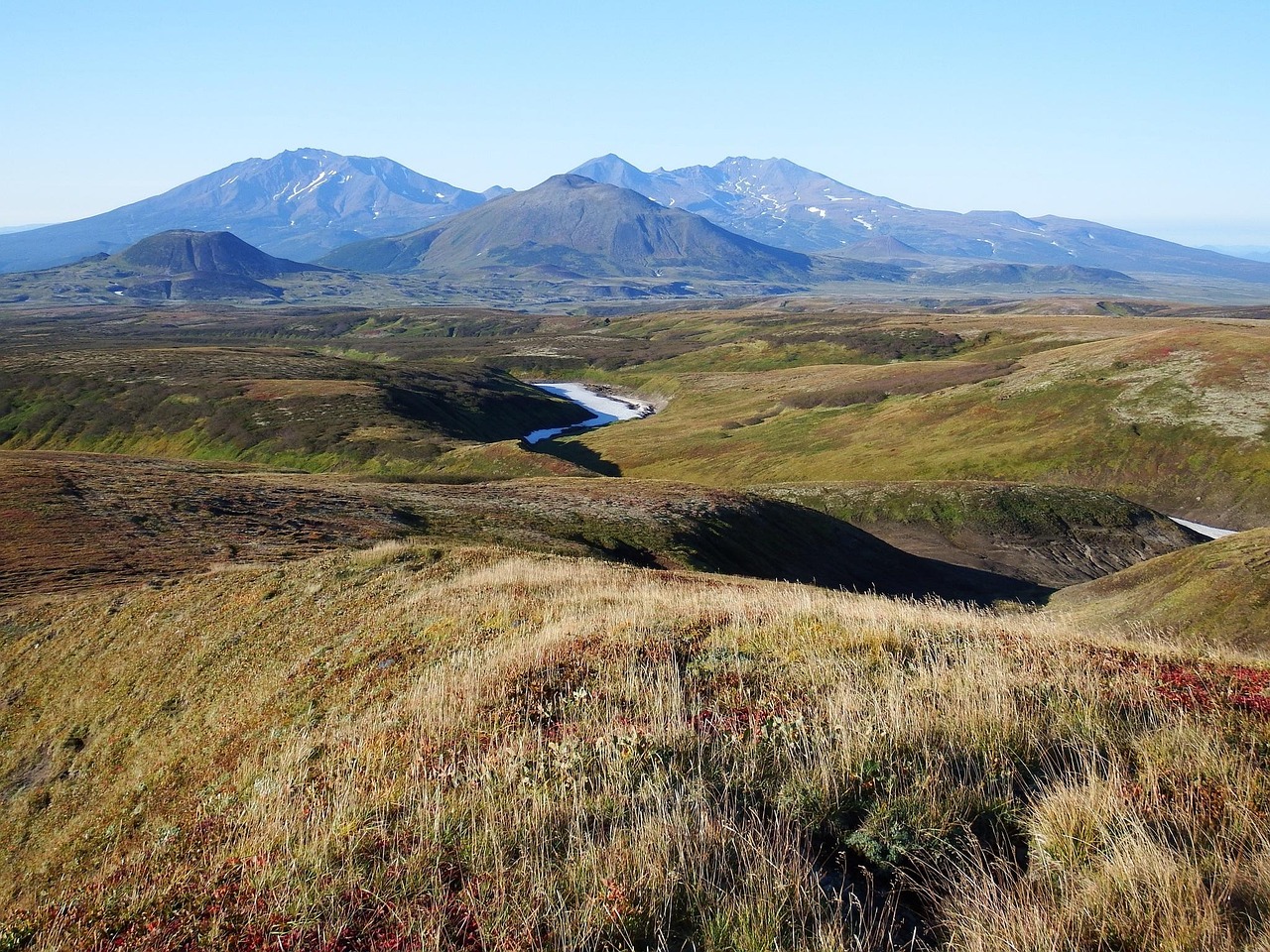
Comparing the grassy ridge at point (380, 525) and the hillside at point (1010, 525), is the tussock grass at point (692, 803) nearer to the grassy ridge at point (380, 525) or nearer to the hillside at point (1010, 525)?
the grassy ridge at point (380, 525)

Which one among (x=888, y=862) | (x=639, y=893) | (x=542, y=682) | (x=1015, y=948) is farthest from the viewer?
(x=542, y=682)

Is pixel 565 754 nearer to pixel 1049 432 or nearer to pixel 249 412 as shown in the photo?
pixel 1049 432

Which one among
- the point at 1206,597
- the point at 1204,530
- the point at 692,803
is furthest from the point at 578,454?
the point at 692,803

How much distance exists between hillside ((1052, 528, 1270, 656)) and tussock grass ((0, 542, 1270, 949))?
30293 mm

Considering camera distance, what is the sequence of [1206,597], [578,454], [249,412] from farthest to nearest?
[249,412]
[578,454]
[1206,597]

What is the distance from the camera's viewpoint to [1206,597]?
4188cm

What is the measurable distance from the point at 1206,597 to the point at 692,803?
45841 millimetres

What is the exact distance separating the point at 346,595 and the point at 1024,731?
18.0m

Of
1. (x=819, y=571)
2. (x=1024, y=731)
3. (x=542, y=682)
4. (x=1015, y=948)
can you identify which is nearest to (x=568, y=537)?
(x=819, y=571)

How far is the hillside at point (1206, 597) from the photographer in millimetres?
38125

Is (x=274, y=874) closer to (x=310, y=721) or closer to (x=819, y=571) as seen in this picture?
(x=310, y=721)

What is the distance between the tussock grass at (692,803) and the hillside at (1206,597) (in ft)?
99.4

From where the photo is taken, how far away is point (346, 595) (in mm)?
21938

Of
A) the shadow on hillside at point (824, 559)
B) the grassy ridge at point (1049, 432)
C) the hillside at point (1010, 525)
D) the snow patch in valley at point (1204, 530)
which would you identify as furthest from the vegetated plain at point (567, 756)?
the grassy ridge at point (1049, 432)
